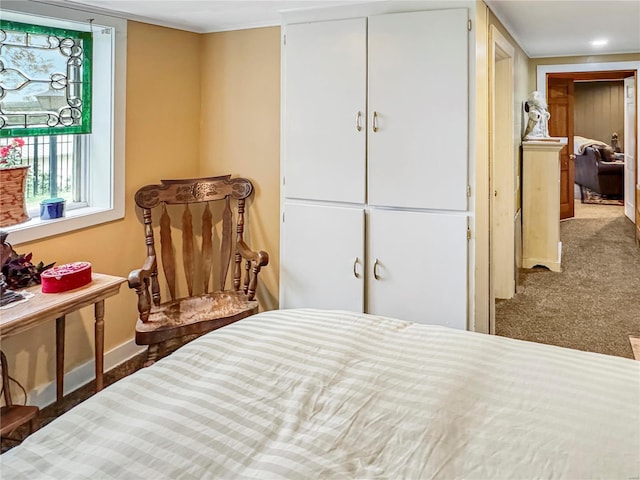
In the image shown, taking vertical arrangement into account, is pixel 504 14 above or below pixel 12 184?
above

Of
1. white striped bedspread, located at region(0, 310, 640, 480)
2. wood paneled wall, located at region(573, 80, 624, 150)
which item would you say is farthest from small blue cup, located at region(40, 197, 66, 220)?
wood paneled wall, located at region(573, 80, 624, 150)

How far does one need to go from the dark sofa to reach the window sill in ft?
30.8

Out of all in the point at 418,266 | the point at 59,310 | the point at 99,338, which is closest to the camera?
the point at 59,310

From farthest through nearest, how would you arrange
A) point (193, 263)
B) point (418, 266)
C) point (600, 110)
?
point (600, 110) < point (193, 263) < point (418, 266)

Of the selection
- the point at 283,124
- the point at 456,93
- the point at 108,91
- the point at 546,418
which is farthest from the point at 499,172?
the point at 546,418

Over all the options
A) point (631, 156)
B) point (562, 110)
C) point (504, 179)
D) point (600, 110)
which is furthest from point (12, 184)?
point (600, 110)

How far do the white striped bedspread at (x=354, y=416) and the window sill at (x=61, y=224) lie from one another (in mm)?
1473

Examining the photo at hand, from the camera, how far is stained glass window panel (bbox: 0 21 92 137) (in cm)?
252

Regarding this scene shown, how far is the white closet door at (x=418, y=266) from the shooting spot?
9.12 feet

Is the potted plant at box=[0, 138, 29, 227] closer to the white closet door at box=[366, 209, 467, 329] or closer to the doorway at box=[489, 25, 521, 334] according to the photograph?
the white closet door at box=[366, 209, 467, 329]

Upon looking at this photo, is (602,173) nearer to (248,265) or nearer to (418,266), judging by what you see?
(418,266)

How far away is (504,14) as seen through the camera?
130 inches

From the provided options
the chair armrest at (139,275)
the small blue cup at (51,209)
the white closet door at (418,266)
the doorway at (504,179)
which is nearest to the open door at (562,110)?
the doorway at (504,179)

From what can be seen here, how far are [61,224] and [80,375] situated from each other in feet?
2.92
